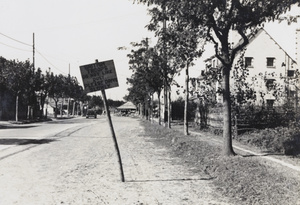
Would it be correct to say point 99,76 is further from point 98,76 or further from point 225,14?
point 225,14

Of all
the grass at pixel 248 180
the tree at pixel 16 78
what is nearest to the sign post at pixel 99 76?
the grass at pixel 248 180

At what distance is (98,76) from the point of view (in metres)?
7.68

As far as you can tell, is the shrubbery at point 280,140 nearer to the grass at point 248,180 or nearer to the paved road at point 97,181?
the grass at point 248,180

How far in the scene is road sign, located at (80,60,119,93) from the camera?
25.0ft

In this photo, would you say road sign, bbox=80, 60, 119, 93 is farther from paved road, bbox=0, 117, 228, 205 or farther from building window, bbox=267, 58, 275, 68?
building window, bbox=267, 58, 275, 68

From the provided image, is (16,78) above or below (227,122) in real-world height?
above

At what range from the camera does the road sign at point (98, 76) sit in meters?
7.62

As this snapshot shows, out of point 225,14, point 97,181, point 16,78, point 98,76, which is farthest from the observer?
point 16,78

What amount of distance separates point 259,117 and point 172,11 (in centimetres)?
1004

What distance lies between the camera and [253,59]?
3731 cm

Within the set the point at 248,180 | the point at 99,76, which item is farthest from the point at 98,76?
the point at 248,180

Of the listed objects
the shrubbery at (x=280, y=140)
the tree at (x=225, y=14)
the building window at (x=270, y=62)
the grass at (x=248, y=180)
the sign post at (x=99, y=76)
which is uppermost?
the building window at (x=270, y=62)

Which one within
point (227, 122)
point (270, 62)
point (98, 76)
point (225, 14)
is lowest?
point (227, 122)

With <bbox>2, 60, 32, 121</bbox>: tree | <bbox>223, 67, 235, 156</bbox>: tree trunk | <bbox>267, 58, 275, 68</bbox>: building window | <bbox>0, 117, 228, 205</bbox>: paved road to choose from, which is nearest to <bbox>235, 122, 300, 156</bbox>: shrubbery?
<bbox>223, 67, 235, 156</bbox>: tree trunk
